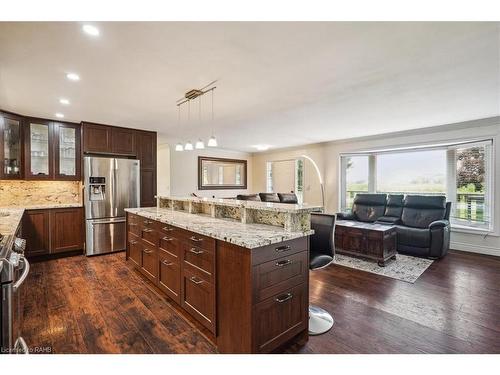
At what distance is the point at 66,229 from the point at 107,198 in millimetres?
802

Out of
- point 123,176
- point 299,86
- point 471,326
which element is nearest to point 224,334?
point 471,326

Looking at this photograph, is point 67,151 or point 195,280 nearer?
point 195,280

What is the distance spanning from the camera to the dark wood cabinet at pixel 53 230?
3775mm

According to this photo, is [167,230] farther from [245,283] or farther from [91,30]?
[91,30]

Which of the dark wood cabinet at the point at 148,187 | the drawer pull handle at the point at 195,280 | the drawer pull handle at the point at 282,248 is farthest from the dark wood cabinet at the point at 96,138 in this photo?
the drawer pull handle at the point at 282,248

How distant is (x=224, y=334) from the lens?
1.76 m

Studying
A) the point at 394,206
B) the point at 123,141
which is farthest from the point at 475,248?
the point at 123,141

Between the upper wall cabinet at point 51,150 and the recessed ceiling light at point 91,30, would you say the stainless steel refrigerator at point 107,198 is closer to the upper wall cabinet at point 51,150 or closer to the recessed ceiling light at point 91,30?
the upper wall cabinet at point 51,150

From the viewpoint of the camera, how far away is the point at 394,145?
5.21 meters

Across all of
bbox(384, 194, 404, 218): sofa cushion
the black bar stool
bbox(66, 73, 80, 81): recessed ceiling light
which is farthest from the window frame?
bbox(66, 73, 80, 81): recessed ceiling light

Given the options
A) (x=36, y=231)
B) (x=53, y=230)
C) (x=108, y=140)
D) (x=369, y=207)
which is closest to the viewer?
(x=36, y=231)

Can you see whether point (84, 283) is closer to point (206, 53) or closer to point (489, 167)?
point (206, 53)

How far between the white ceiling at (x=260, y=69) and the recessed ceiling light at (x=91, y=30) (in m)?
0.04

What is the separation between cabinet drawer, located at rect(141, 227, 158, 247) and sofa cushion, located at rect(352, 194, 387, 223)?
13.7 ft
